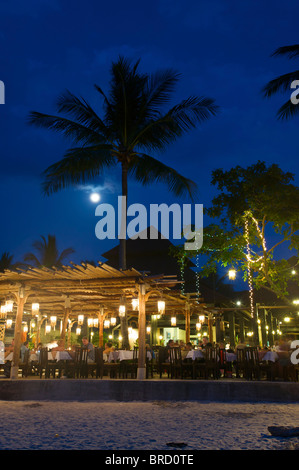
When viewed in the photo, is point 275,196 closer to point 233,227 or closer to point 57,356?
point 233,227

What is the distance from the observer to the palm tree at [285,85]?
48.0 feet

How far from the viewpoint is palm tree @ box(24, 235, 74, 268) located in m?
37.3

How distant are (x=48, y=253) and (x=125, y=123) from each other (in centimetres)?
2452

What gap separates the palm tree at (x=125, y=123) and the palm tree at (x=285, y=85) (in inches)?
93.6

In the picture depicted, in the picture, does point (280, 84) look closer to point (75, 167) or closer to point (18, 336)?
point (75, 167)

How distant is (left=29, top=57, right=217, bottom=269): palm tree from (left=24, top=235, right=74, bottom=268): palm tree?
22.7 metres

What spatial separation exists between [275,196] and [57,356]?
28.8ft

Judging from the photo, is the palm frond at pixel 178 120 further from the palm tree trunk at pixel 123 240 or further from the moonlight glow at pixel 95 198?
the moonlight glow at pixel 95 198

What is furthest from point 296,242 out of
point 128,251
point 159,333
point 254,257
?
point 128,251

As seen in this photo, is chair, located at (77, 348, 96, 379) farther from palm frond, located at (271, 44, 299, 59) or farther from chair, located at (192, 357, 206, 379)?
palm frond, located at (271, 44, 299, 59)

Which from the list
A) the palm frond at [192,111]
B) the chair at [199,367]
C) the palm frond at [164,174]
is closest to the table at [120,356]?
the chair at [199,367]

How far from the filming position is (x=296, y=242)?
1347 centimetres

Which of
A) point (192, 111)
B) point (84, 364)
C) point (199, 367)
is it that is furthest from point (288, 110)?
point (84, 364)

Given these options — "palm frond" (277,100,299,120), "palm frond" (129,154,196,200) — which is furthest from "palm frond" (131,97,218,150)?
"palm frond" (277,100,299,120)
